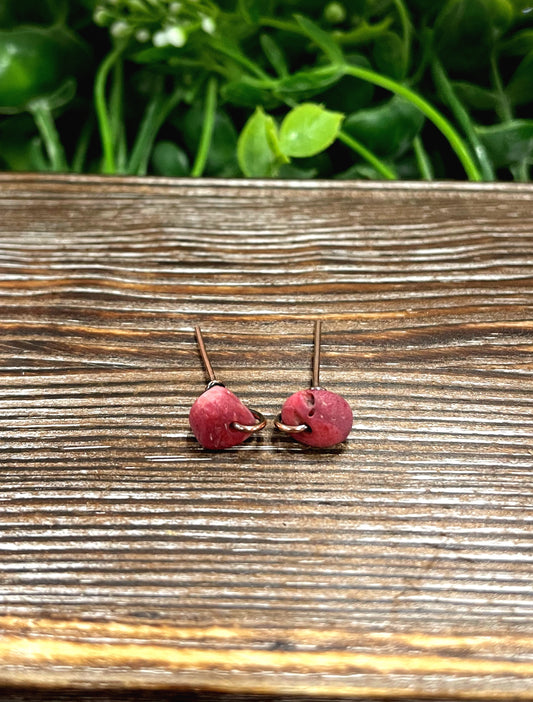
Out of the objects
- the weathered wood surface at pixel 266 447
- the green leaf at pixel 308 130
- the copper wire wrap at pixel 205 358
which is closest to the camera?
the weathered wood surface at pixel 266 447

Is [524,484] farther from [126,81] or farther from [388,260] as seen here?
[126,81]

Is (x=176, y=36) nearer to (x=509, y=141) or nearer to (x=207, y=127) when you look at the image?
(x=207, y=127)

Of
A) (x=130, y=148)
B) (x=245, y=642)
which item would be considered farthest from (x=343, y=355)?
(x=130, y=148)

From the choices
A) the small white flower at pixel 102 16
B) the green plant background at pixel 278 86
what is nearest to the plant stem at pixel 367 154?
the green plant background at pixel 278 86

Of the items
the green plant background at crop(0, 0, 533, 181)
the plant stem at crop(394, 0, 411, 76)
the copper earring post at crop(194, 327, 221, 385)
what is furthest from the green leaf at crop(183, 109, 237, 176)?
the copper earring post at crop(194, 327, 221, 385)

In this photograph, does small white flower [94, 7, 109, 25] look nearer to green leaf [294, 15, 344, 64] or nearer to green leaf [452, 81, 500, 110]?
green leaf [294, 15, 344, 64]

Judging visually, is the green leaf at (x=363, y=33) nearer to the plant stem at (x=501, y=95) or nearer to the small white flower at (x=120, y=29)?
the plant stem at (x=501, y=95)
